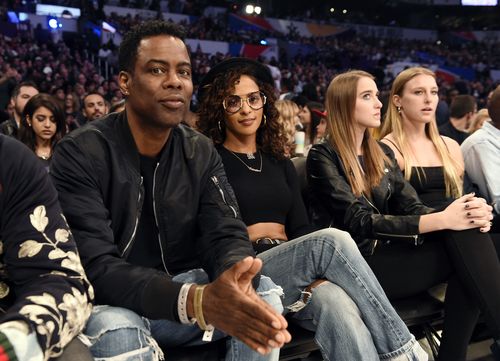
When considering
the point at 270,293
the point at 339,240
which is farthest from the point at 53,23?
the point at 270,293

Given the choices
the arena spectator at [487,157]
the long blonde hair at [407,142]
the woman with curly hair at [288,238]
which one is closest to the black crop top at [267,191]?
the woman with curly hair at [288,238]

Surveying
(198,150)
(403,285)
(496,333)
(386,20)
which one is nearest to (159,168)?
(198,150)

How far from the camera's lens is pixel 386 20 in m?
30.5

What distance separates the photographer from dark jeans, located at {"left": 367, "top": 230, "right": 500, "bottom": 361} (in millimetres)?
2207

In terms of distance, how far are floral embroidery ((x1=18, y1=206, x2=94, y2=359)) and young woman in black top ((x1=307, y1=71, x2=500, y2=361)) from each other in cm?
132

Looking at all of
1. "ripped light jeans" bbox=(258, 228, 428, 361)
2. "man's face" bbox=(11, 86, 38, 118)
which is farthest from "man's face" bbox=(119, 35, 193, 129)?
"man's face" bbox=(11, 86, 38, 118)

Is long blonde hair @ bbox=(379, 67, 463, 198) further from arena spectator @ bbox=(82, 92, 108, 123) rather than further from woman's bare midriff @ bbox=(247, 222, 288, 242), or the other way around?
arena spectator @ bbox=(82, 92, 108, 123)

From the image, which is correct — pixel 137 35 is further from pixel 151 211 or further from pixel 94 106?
pixel 94 106

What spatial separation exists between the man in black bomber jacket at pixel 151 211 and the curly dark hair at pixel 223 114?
526 millimetres

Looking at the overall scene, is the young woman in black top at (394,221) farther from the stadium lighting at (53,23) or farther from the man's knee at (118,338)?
the stadium lighting at (53,23)

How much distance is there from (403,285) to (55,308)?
1472mm

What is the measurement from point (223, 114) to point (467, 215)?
3.66 feet

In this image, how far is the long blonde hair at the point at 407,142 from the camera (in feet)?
9.86

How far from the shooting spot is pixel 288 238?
8.23ft
